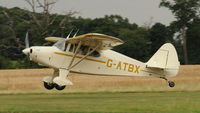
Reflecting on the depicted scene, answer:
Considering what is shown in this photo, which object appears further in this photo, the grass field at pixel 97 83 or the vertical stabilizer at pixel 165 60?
the grass field at pixel 97 83

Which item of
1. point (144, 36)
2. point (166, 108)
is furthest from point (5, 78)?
point (144, 36)

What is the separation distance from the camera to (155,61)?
2353 centimetres

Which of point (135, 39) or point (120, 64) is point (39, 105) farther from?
point (135, 39)

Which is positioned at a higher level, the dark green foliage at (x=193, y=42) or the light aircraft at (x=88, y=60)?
the dark green foliage at (x=193, y=42)

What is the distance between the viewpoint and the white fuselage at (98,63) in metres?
21.3

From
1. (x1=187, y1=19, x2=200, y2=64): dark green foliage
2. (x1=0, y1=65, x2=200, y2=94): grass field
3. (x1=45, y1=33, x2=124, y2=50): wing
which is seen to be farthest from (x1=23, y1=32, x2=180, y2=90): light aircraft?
(x1=187, y1=19, x2=200, y2=64): dark green foliage

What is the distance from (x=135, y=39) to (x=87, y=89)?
22.8m

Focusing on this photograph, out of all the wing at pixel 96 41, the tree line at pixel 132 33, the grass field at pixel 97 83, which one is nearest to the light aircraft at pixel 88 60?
the wing at pixel 96 41

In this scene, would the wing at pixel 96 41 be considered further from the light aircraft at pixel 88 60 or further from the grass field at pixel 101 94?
the grass field at pixel 101 94

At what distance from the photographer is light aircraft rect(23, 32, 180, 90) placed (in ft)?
69.1

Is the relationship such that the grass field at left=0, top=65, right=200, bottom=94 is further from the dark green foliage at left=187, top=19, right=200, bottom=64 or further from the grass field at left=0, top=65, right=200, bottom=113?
the dark green foliage at left=187, top=19, right=200, bottom=64

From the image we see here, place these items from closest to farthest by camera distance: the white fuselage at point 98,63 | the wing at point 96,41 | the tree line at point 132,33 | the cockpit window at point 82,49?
the wing at point 96,41 < the white fuselage at point 98,63 < the cockpit window at point 82,49 < the tree line at point 132,33

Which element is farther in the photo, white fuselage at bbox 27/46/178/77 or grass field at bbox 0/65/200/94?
grass field at bbox 0/65/200/94

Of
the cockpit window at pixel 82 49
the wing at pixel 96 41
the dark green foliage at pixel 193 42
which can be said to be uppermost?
the dark green foliage at pixel 193 42
